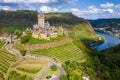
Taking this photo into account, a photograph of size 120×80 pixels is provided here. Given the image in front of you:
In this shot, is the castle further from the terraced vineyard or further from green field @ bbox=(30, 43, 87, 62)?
the terraced vineyard

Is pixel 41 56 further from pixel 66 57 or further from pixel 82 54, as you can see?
pixel 82 54

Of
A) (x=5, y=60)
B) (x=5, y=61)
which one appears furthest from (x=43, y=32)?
(x=5, y=61)

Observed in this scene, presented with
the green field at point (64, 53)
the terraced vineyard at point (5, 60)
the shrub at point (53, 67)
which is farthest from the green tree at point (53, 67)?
the terraced vineyard at point (5, 60)

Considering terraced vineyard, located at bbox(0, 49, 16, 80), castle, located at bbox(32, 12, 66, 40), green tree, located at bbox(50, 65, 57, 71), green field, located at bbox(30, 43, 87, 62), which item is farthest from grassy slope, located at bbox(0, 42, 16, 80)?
castle, located at bbox(32, 12, 66, 40)

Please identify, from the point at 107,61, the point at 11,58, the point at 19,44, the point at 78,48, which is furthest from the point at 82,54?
the point at 11,58

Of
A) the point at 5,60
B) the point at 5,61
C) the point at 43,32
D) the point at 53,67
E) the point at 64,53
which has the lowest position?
the point at 53,67

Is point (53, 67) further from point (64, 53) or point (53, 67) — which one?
point (64, 53)

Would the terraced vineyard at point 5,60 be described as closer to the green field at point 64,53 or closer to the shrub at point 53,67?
the green field at point 64,53
